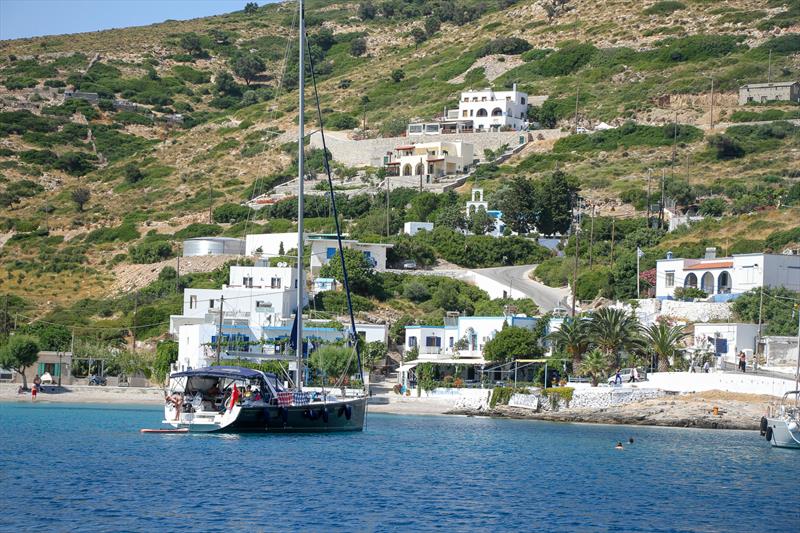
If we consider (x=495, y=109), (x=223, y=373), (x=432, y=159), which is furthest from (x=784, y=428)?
(x=495, y=109)

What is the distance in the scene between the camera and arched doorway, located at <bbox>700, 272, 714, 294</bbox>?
68.7 m

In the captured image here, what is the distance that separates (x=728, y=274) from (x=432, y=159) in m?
46.6

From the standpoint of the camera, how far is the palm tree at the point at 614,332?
190 feet

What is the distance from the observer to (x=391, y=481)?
111ft

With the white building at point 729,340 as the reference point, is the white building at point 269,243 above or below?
above

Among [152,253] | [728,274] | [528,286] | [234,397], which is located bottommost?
[234,397]

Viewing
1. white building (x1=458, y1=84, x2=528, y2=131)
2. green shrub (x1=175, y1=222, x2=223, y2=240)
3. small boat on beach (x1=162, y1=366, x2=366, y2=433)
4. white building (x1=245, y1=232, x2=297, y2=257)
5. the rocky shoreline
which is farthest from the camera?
white building (x1=458, y1=84, x2=528, y2=131)

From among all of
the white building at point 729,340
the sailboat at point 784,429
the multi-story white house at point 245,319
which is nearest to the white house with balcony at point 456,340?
the multi-story white house at point 245,319

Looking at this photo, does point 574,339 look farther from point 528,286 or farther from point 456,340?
point 528,286

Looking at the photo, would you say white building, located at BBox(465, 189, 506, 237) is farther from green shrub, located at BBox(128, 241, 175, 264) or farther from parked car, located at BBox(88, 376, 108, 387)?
parked car, located at BBox(88, 376, 108, 387)

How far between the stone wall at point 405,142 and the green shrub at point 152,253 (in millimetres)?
28642

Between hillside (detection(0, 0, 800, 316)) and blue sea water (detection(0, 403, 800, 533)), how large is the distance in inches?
1415

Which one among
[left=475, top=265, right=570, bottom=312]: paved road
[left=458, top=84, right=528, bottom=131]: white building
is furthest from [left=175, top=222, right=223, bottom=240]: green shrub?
[left=458, top=84, right=528, bottom=131]: white building

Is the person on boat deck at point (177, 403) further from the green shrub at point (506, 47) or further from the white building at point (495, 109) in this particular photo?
the green shrub at point (506, 47)
